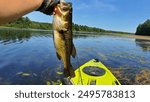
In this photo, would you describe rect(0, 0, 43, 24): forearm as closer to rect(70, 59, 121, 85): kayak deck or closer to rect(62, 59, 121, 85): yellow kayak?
rect(62, 59, 121, 85): yellow kayak

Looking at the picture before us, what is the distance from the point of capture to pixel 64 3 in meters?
2.25

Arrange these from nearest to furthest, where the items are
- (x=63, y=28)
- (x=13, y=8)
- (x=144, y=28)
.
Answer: (x=13, y=8)
(x=63, y=28)
(x=144, y=28)

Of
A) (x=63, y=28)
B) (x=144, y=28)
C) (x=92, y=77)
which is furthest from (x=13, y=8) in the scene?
(x=144, y=28)

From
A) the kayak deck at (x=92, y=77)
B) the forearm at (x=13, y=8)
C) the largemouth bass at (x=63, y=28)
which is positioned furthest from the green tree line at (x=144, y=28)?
the forearm at (x=13, y=8)

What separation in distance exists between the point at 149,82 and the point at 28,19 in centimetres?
11110

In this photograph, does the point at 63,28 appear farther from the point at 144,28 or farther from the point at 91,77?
the point at 144,28

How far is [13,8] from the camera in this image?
5.21 feet

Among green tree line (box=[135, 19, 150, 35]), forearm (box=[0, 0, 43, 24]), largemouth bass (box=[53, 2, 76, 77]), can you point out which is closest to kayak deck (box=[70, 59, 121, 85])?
largemouth bass (box=[53, 2, 76, 77])

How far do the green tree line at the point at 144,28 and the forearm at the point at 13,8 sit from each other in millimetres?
138113

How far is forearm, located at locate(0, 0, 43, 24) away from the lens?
4.99 feet

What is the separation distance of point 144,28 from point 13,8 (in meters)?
143

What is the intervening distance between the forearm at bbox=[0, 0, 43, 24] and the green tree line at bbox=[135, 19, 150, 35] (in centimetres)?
13811

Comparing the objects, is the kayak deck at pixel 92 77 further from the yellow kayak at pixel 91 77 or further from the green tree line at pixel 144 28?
the green tree line at pixel 144 28

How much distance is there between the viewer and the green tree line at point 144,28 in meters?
136
